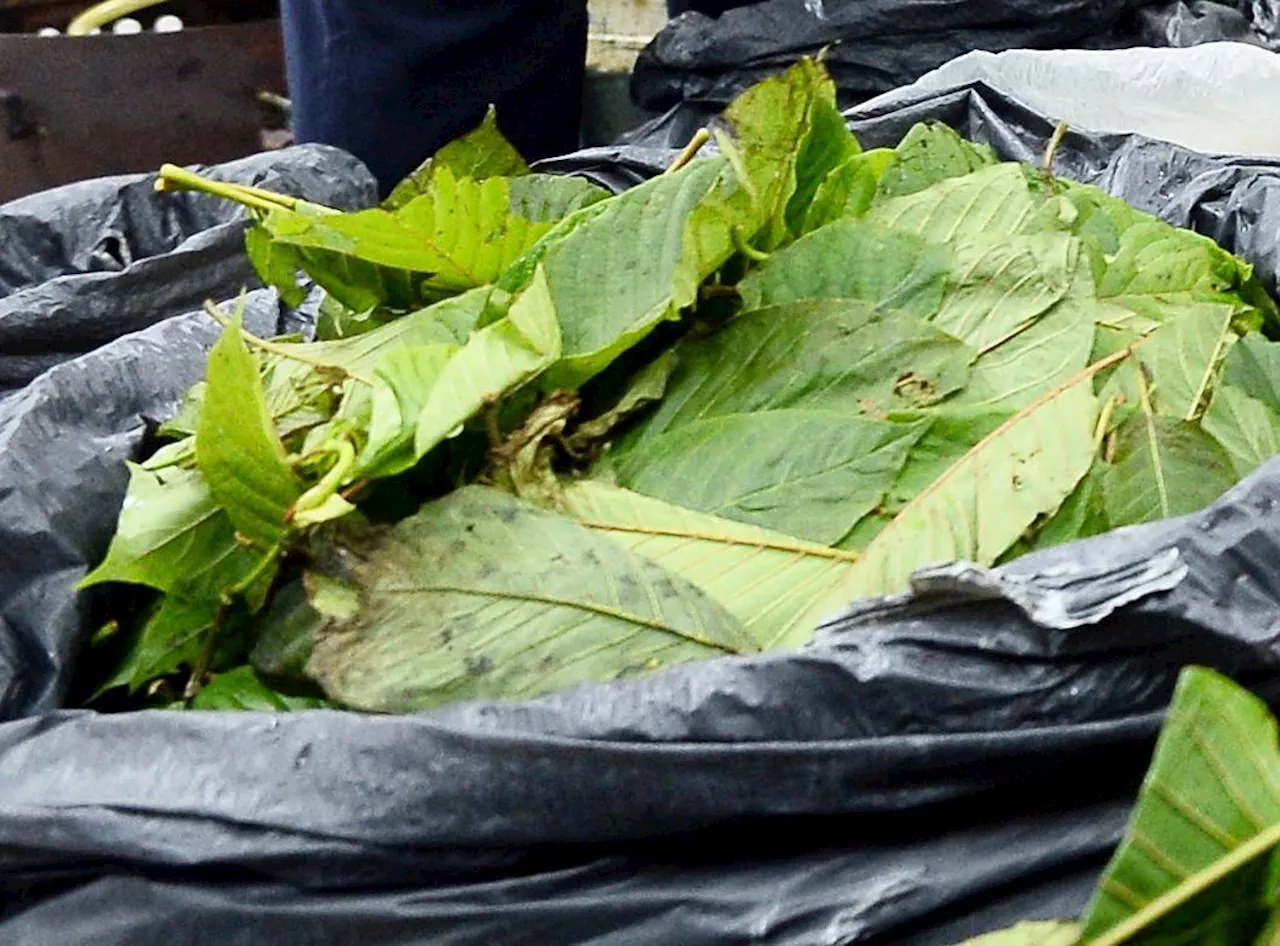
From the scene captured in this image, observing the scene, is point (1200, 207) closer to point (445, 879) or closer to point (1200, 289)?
point (1200, 289)

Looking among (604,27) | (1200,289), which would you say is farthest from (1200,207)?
(604,27)

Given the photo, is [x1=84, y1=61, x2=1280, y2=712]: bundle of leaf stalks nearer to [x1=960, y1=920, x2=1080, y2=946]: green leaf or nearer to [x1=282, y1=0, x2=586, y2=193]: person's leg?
[x1=960, y1=920, x2=1080, y2=946]: green leaf

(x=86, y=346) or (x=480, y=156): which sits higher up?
(x=480, y=156)

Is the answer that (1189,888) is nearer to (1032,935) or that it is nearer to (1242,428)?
(1032,935)

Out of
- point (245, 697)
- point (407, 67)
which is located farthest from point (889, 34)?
point (245, 697)

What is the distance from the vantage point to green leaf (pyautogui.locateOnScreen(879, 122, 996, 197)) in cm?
65

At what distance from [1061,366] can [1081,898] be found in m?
0.22

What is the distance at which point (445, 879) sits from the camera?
1.18 ft

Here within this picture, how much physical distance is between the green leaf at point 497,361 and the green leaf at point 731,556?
0.05 m

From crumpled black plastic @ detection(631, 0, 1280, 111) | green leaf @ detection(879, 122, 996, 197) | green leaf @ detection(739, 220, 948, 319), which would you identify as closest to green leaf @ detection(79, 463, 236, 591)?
green leaf @ detection(739, 220, 948, 319)

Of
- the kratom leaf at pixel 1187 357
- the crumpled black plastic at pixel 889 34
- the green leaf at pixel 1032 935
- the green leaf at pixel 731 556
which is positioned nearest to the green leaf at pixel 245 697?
the green leaf at pixel 731 556

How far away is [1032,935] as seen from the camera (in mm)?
337

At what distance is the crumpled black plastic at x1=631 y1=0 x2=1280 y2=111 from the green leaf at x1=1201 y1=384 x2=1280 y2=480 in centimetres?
82

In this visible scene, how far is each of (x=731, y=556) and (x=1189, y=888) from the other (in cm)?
19
